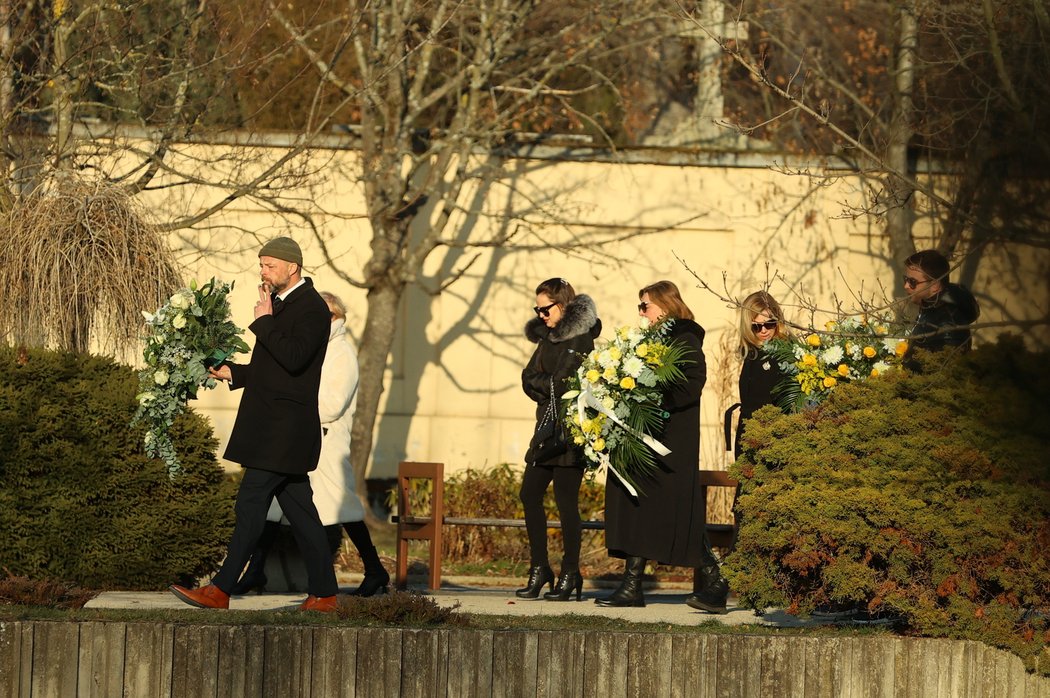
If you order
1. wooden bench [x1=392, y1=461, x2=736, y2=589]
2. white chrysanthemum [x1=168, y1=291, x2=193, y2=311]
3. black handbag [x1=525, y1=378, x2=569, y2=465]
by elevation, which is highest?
white chrysanthemum [x1=168, y1=291, x2=193, y2=311]

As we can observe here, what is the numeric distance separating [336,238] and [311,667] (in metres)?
8.98

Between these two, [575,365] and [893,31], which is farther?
[893,31]

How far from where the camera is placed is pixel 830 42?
18547 mm

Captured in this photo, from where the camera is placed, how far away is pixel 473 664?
721 centimetres

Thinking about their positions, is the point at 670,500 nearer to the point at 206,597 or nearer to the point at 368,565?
the point at 368,565

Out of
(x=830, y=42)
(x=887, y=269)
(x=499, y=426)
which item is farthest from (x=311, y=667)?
(x=830, y=42)

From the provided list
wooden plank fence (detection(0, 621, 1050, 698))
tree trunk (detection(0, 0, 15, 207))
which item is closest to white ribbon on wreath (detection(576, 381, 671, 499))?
wooden plank fence (detection(0, 621, 1050, 698))

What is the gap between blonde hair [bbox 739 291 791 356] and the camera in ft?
32.2

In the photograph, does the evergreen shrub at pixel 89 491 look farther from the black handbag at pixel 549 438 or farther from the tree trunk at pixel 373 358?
the tree trunk at pixel 373 358

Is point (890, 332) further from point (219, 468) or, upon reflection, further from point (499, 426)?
point (499, 426)

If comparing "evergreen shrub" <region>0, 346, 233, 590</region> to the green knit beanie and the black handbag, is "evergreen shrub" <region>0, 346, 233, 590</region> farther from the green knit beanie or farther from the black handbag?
the black handbag

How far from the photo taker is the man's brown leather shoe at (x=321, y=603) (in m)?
8.13

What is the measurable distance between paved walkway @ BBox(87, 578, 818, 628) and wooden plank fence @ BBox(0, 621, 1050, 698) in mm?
984

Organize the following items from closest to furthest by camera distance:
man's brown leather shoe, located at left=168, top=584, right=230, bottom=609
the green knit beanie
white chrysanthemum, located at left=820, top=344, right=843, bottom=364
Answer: man's brown leather shoe, located at left=168, top=584, right=230, bottom=609 → the green knit beanie → white chrysanthemum, located at left=820, top=344, right=843, bottom=364
